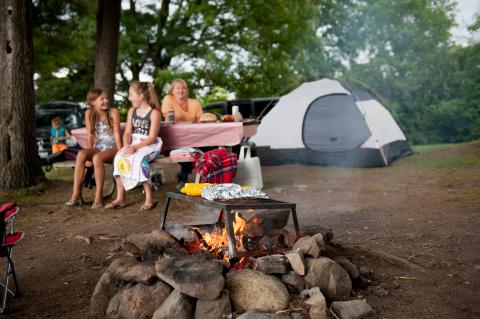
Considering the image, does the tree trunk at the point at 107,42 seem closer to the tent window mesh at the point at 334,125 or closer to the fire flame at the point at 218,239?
A: the tent window mesh at the point at 334,125

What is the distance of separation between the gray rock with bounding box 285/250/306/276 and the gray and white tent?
7.47 m

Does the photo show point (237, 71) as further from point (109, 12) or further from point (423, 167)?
point (423, 167)

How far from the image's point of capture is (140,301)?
3219 mm

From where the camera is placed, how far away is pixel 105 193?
309 inches

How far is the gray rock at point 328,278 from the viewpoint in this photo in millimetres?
3430

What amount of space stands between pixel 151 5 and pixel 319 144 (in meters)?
10.1

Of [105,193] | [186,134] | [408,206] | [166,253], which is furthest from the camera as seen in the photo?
[105,193]

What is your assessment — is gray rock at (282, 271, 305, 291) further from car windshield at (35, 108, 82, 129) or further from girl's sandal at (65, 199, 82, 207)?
car windshield at (35, 108, 82, 129)

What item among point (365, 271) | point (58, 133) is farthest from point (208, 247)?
point (58, 133)

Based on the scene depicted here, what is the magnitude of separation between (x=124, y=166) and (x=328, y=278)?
3.78 metres

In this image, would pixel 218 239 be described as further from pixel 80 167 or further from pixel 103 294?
pixel 80 167

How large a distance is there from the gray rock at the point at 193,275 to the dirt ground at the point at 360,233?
0.72 metres

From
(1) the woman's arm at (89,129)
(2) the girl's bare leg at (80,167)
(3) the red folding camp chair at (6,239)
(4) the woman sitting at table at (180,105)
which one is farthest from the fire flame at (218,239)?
(4) the woman sitting at table at (180,105)

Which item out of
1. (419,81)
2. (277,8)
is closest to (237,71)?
(277,8)
